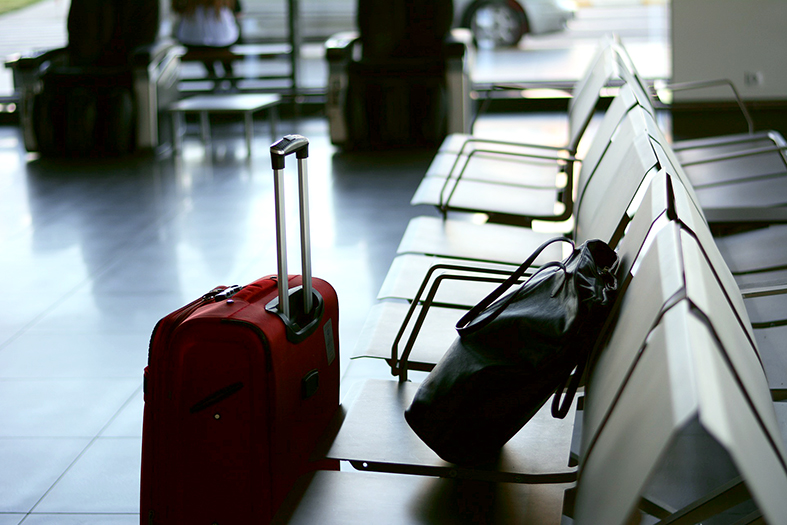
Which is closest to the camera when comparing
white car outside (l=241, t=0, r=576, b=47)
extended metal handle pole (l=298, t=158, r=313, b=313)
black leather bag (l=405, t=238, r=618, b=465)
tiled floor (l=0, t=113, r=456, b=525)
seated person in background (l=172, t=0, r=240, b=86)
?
black leather bag (l=405, t=238, r=618, b=465)

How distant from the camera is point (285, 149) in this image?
69.5 inches

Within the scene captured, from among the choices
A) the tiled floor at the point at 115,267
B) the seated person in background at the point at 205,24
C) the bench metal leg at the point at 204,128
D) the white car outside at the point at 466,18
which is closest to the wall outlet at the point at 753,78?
the white car outside at the point at 466,18

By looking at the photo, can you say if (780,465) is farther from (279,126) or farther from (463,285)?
(279,126)

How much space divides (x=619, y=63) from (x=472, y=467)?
219 centimetres

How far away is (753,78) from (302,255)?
6106 mm

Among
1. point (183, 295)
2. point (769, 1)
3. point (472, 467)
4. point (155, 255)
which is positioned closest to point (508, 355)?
point (472, 467)

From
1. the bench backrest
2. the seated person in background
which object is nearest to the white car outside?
the seated person in background

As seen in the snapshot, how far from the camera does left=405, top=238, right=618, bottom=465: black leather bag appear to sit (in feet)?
5.10

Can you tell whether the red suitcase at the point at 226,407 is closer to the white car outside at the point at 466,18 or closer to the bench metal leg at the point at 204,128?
the bench metal leg at the point at 204,128

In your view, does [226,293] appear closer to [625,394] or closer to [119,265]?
[625,394]

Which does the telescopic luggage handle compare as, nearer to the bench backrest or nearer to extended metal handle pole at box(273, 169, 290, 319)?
extended metal handle pole at box(273, 169, 290, 319)

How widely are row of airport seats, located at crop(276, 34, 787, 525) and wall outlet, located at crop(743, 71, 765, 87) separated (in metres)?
4.51

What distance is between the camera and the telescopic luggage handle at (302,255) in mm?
1775

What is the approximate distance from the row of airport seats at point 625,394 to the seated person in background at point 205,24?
5.52m
